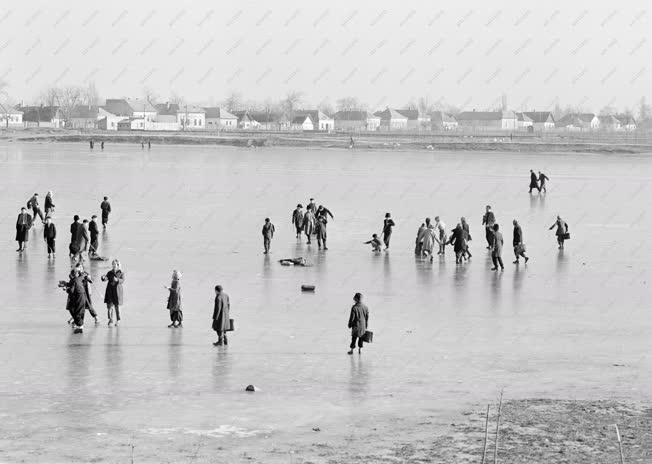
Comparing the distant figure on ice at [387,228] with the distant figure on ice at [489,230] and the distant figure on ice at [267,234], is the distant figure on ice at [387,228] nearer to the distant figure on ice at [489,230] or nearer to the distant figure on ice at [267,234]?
the distant figure on ice at [489,230]

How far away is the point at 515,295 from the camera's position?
82.8ft

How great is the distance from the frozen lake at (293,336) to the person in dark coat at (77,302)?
260mm

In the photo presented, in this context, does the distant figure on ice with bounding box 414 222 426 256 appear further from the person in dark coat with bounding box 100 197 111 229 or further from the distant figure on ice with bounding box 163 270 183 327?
the distant figure on ice with bounding box 163 270 183 327

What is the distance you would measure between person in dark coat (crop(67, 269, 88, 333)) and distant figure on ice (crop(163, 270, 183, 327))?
1.51 m

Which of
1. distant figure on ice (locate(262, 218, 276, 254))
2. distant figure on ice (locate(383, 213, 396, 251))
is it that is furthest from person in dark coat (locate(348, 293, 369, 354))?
distant figure on ice (locate(383, 213, 396, 251))

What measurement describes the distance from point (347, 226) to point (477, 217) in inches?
228

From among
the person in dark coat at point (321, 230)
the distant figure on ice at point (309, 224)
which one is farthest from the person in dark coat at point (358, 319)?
the distant figure on ice at point (309, 224)

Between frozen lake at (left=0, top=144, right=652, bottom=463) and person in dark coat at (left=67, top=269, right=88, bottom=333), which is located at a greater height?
person in dark coat at (left=67, top=269, right=88, bottom=333)

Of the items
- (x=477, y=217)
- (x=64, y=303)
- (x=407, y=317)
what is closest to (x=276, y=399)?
(x=407, y=317)

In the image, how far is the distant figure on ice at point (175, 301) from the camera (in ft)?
67.2

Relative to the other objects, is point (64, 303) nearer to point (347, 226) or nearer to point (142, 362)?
point (142, 362)

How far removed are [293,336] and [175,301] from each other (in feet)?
7.48

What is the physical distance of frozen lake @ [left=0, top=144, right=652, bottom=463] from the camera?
14531 mm

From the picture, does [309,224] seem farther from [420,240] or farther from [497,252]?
[497,252]
